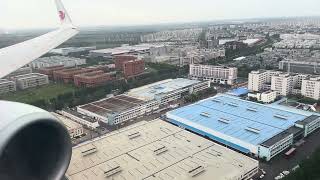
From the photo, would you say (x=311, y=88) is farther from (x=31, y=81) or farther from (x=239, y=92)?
(x=31, y=81)

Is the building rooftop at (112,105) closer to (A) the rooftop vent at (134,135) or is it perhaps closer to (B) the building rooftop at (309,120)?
(A) the rooftop vent at (134,135)

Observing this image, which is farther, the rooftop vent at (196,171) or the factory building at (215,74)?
the factory building at (215,74)

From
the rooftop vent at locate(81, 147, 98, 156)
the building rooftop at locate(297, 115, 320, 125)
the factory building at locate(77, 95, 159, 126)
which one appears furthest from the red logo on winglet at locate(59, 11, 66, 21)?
the building rooftop at locate(297, 115, 320, 125)

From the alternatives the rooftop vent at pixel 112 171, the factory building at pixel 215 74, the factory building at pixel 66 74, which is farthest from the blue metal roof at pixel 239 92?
the factory building at pixel 66 74

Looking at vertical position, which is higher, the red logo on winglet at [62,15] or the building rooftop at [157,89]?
the red logo on winglet at [62,15]

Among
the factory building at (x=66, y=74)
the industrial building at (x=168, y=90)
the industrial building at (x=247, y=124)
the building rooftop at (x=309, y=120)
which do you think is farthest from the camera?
the factory building at (x=66, y=74)

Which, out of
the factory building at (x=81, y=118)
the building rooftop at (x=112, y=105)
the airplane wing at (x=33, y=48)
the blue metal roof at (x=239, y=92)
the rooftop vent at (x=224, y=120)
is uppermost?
the airplane wing at (x=33, y=48)

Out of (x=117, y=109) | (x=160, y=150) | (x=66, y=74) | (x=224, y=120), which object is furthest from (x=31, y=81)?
(x=160, y=150)
